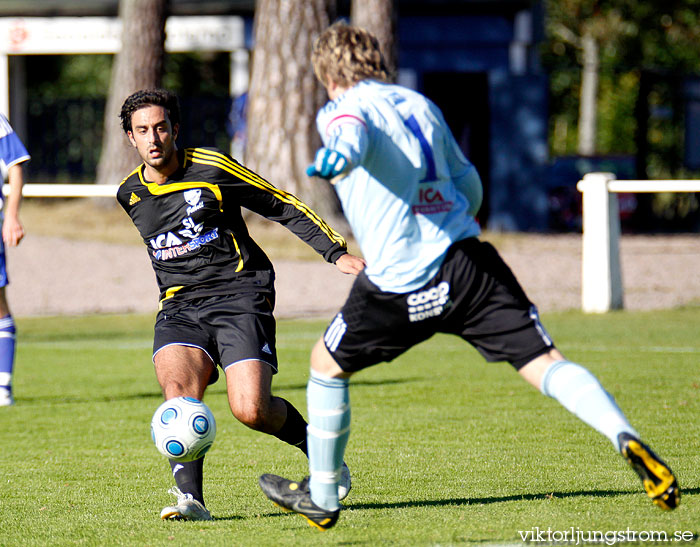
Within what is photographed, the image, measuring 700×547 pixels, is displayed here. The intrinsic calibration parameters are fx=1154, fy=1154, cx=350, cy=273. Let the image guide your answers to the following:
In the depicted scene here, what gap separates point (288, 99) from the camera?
18.3m

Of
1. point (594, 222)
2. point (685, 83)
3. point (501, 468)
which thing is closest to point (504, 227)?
point (685, 83)

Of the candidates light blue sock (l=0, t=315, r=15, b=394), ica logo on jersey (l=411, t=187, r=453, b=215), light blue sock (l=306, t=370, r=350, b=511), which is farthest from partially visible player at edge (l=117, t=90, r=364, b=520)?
light blue sock (l=0, t=315, r=15, b=394)

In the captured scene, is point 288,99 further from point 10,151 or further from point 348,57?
point 348,57

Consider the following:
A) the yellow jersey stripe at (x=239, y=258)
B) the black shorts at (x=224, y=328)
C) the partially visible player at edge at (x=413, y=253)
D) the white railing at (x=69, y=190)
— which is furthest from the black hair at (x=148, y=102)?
the white railing at (x=69, y=190)

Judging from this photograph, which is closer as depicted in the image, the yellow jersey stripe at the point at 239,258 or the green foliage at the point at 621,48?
the yellow jersey stripe at the point at 239,258

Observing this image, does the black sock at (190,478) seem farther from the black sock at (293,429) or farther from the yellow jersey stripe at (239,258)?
the yellow jersey stripe at (239,258)

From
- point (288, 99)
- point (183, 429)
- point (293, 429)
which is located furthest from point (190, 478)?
point (288, 99)

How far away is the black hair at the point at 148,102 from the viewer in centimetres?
517

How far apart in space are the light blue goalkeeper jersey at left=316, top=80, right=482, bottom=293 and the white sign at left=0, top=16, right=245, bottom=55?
21973mm

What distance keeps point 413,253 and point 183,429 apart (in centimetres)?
130

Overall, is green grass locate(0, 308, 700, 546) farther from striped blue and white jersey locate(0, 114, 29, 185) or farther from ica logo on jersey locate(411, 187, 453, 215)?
striped blue and white jersey locate(0, 114, 29, 185)

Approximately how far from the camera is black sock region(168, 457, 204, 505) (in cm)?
491

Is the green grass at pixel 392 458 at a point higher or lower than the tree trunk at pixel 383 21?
lower

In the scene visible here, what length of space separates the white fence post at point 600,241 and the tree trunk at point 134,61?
32.2ft
